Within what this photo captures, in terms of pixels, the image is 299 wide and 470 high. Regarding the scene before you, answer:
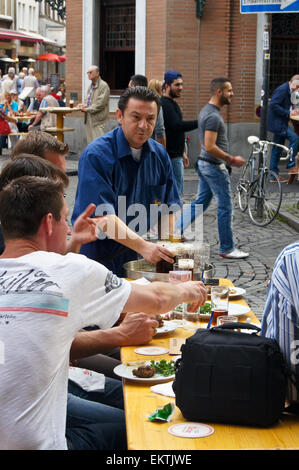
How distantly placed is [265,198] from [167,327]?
782 cm

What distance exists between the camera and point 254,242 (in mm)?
10242

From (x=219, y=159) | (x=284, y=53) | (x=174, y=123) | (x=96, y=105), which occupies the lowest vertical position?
(x=219, y=159)

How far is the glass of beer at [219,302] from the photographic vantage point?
12.5 feet

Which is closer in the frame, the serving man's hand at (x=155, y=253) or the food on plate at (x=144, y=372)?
the food on plate at (x=144, y=372)

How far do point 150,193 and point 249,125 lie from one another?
13705mm

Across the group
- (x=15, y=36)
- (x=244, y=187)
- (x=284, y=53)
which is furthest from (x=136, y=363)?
(x=15, y=36)

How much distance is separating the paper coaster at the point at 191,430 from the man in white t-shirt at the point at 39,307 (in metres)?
0.38

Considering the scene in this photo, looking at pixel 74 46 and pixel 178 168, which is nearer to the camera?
pixel 178 168

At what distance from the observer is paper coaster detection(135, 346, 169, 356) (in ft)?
11.5

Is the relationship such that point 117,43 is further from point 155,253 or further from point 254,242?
point 155,253

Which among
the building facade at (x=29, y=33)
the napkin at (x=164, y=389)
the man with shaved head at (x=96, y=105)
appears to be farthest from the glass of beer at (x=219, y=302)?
the building facade at (x=29, y=33)

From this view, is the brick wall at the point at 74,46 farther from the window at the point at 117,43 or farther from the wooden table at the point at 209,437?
the wooden table at the point at 209,437

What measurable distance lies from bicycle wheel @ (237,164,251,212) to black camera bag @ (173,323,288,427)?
930 cm

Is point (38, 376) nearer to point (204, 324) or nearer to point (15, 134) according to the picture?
point (204, 324)
